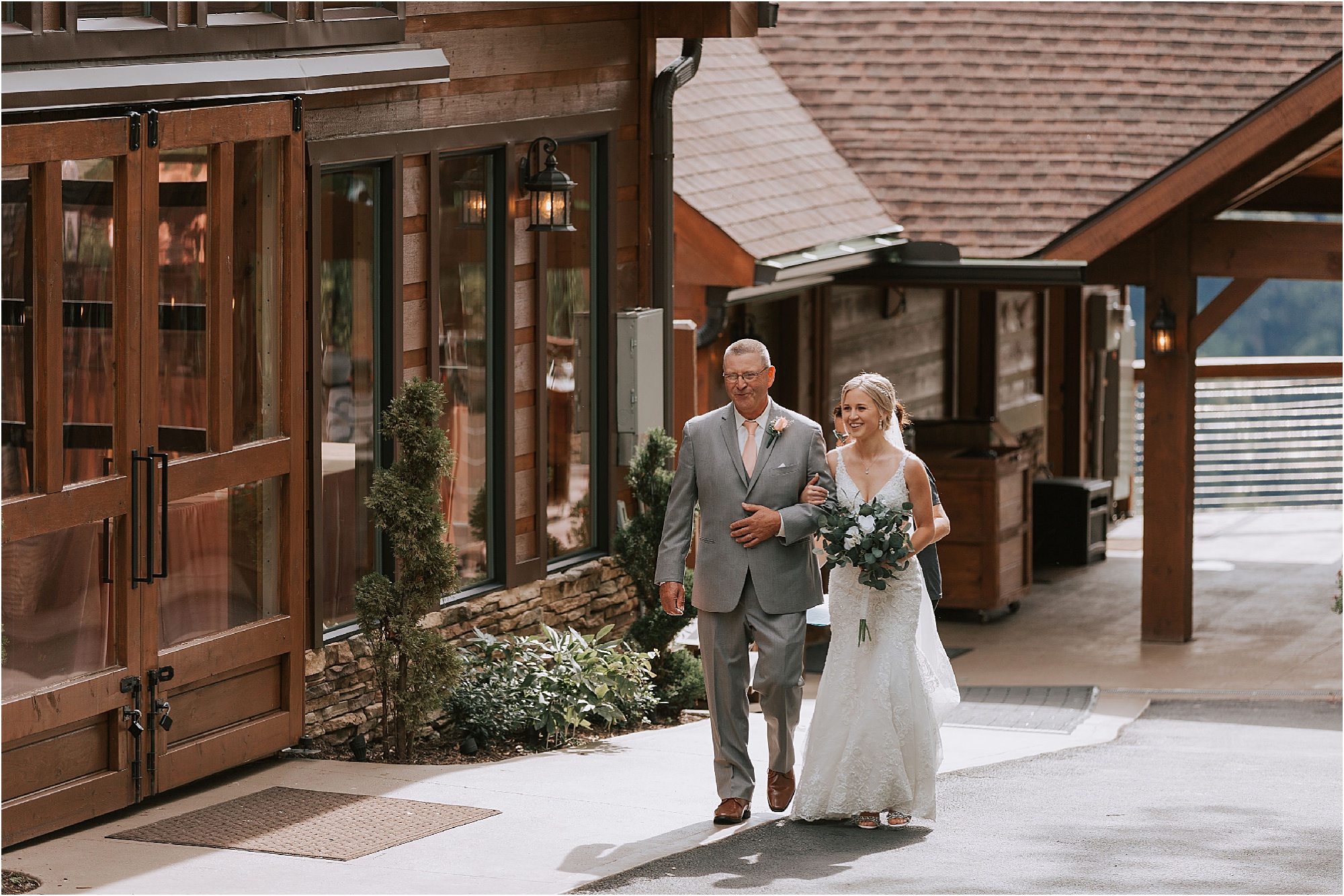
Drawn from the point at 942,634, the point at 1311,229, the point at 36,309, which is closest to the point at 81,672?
the point at 36,309

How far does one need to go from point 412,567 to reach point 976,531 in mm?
7562

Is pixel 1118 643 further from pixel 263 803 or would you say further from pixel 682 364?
pixel 263 803

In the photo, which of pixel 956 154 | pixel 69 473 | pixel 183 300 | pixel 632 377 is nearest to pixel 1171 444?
pixel 956 154

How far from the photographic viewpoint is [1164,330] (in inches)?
529

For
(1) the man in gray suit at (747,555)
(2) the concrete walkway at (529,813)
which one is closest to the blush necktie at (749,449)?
(1) the man in gray suit at (747,555)

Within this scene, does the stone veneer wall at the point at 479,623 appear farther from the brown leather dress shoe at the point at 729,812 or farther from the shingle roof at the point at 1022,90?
the shingle roof at the point at 1022,90

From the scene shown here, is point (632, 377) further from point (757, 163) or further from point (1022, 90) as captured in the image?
point (1022, 90)

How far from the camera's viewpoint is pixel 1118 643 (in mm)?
13547

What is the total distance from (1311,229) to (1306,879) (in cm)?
823

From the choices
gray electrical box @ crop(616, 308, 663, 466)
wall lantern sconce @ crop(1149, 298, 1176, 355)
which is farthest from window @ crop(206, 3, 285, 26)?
wall lantern sconce @ crop(1149, 298, 1176, 355)

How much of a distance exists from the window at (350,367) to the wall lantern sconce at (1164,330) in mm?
7152

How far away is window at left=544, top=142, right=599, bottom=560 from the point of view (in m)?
9.65

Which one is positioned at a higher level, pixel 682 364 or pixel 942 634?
pixel 682 364

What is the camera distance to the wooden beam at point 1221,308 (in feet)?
44.9
